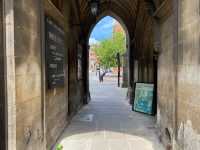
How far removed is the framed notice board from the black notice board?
3.88 m

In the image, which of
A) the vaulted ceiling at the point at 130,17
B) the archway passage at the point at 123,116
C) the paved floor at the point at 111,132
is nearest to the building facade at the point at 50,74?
the paved floor at the point at 111,132

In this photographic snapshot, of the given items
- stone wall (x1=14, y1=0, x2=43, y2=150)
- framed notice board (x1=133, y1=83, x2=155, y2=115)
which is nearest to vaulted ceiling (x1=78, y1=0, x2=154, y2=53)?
framed notice board (x1=133, y1=83, x2=155, y2=115)

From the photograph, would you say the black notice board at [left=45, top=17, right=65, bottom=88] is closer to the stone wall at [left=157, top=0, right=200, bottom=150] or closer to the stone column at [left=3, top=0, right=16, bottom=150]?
the stone column at [left=3, top=0, right=16, bottom=150]

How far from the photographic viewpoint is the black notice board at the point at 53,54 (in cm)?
539

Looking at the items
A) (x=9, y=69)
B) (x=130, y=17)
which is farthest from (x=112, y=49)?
(x=9, y=69)

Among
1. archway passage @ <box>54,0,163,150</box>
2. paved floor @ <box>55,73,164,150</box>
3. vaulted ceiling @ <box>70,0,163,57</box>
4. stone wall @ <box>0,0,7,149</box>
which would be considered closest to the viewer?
stone wall @ <box>0,0,7,149</box>

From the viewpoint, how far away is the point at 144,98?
10227 millimetres

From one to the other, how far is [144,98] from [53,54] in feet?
16.7

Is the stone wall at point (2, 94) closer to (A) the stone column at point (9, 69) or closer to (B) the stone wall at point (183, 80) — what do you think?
(A) the stone column at point (9, 69)

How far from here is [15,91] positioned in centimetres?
353

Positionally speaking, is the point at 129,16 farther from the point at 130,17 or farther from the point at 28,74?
the point at 28,74

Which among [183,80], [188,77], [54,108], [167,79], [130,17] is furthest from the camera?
[130,17]

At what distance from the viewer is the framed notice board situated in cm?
974

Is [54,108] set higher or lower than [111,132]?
higher
